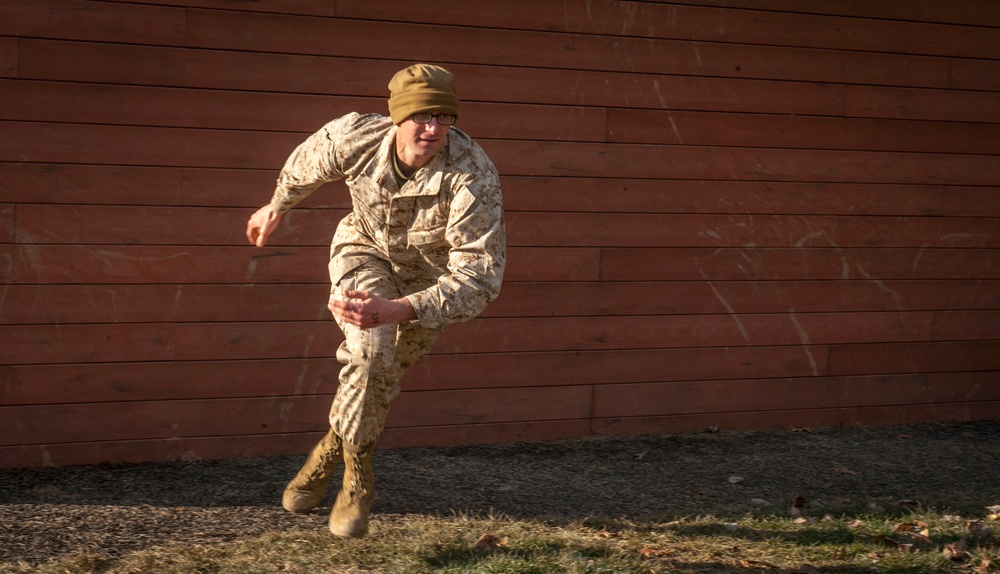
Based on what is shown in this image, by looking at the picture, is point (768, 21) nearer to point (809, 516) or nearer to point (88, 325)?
point (809, 516)

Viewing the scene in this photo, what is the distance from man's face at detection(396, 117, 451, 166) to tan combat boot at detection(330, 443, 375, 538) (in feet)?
3.82

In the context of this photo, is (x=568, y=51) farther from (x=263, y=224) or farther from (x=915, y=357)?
(x=915, y=357)

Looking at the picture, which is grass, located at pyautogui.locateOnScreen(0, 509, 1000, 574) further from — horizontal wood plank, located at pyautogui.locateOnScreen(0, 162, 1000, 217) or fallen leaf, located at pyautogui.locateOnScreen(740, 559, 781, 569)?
horizontal wood plank, located at pyautogui.locateOnScreen(0, 162, 1000, 217)

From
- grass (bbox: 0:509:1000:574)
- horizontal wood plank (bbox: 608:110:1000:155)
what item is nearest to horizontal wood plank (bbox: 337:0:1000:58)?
horizontal wood plank (bbox: 608:110:1000:155)

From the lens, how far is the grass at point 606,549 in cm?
449

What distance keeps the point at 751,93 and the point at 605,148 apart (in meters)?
0.91

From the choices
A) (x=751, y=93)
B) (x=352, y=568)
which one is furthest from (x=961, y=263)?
(x=352, y=568)

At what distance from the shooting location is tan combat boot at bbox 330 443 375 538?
15.6 feet

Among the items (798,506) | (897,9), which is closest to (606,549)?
(798,506)

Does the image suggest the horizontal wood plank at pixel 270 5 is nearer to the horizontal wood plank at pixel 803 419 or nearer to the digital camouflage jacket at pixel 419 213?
the digital camouflage jacket at pixel 419 213

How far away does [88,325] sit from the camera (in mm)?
5637

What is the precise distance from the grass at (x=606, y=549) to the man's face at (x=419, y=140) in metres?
1.49

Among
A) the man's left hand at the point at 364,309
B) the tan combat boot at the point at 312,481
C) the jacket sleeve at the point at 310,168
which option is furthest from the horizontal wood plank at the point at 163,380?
the man's left hand at the point at 364,309

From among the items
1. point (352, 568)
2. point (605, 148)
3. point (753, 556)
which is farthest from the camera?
point (605, 148)
